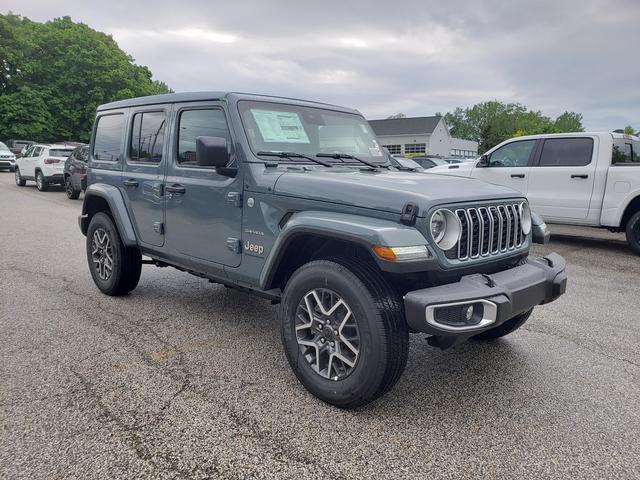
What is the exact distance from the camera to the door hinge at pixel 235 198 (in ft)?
11.5

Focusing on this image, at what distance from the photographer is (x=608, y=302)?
5.32 metres

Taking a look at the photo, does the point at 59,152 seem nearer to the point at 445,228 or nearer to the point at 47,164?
the point at 47,164

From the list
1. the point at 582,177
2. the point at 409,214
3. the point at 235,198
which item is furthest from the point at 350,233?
the point at 582,177

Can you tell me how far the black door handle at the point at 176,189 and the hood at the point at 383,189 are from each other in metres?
1.07

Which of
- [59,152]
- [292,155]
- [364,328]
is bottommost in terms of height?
[364,328]

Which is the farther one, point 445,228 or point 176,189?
point 176,189

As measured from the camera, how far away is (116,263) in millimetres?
4883

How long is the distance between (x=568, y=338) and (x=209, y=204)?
3160 mm

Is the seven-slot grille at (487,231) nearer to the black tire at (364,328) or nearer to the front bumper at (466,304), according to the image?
the front bumper at (466,304)

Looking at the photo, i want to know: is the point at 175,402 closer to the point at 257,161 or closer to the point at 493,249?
the point at 257,161

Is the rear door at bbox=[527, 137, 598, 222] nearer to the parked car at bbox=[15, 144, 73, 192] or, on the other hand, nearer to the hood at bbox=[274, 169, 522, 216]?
the hood at bbox=[274, 169, 522, 216]

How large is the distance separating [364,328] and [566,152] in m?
7.13

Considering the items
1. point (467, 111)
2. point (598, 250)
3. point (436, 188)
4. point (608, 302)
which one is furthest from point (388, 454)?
point (467, 111)

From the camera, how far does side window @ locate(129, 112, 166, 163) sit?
437cm
